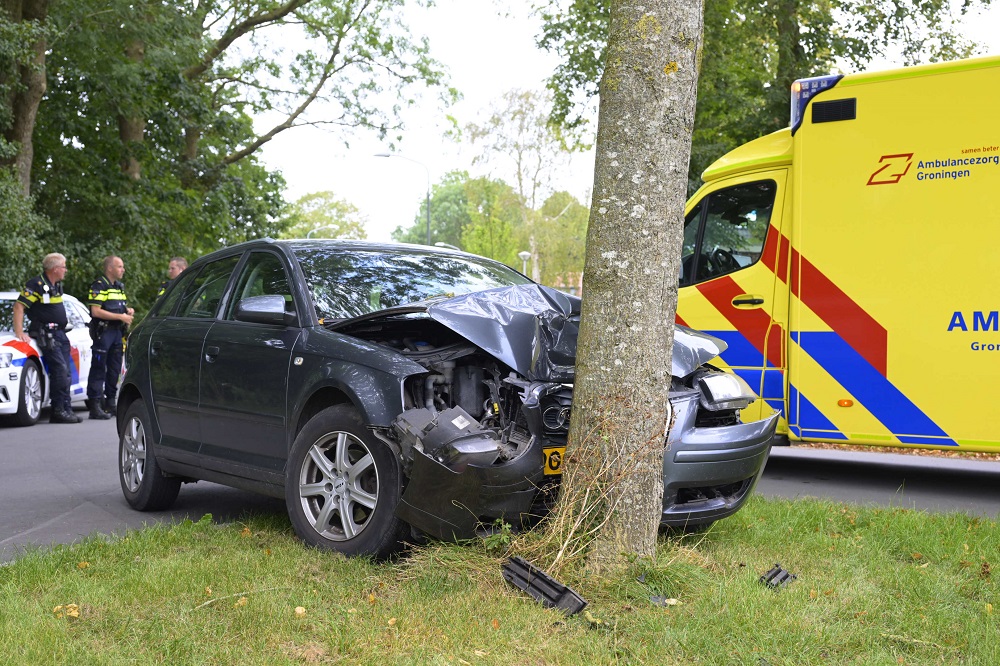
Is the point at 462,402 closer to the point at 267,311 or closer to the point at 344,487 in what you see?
the point at 344,487

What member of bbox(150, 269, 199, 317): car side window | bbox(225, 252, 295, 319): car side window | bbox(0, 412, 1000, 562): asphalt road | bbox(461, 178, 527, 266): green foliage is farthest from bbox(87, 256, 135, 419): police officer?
bbox(461, 178, 527, 266): green foliage

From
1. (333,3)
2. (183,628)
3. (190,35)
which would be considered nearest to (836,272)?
(183,628)

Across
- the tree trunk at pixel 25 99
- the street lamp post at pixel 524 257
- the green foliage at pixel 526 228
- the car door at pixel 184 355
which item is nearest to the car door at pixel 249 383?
the car door at pixel 184 355

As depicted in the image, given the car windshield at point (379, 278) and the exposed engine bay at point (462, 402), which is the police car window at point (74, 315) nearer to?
the car windshield at point (379, 278)

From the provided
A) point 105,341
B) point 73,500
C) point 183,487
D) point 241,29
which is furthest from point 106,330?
point 241,29

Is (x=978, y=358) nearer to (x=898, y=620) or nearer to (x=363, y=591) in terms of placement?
(x=898, y=620)

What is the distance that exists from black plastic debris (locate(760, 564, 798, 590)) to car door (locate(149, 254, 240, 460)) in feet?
10.8

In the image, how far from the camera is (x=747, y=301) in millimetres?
8078

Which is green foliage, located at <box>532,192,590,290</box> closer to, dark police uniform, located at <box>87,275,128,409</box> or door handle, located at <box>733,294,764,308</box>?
dark police uniform, located at <box>87,275,128,409</box>

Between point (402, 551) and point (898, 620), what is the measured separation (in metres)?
2.09

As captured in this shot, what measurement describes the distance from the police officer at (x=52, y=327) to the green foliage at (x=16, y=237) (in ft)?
14.3

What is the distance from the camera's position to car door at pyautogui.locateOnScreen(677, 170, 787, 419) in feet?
25.8

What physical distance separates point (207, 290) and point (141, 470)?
1.25m

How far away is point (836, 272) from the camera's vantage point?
7570mm
